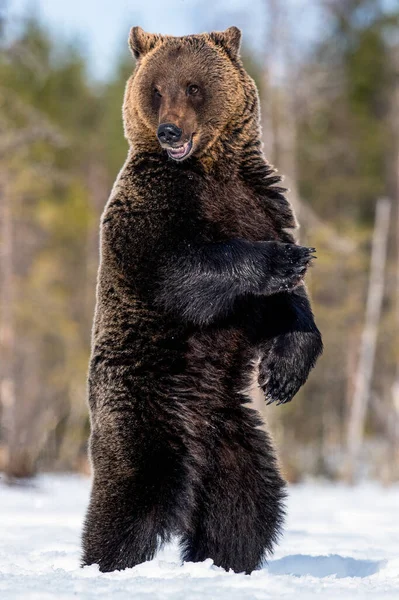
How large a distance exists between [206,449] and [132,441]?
0.39 metres

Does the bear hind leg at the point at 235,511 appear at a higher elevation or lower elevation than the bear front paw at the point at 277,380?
lower

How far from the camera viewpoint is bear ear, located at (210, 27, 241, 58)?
5.20m

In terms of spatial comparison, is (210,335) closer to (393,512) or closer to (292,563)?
(292,563)

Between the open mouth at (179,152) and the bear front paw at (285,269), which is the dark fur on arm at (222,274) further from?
the open mouth at (179,152)

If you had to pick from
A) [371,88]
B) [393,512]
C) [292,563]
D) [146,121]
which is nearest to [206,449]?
[292,563]

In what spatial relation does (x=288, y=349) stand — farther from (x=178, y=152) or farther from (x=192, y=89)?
(x=192, y=89)

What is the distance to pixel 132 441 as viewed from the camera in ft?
14.5

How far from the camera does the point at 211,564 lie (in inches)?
170

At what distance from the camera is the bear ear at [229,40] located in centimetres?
520

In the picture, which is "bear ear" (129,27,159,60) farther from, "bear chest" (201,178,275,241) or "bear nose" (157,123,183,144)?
"bear chest" (201,178,275,241)

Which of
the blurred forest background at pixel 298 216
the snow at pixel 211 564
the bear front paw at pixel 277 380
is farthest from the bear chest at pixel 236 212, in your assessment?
the blurred forest background at pixel 298 216

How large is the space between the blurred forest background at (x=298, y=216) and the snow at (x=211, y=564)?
174 inches

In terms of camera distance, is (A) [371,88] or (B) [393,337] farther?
(A) [371,88]

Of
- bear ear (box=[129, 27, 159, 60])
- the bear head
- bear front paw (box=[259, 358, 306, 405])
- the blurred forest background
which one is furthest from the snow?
the blurred forest background
